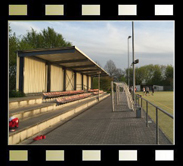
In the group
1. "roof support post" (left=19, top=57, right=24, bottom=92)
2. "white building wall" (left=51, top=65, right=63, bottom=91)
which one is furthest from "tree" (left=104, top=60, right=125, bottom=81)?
"roof support post" (left=19, top=57, right=24, bottom=92)

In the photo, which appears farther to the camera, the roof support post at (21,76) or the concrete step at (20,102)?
the roof support post at (21,76)

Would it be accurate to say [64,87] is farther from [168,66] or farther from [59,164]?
[168,66]

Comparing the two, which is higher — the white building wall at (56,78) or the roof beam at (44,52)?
the roof beam at (44,52)

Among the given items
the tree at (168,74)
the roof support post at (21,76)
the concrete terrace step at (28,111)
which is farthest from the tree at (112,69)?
the concrete terrace step at (28,111)

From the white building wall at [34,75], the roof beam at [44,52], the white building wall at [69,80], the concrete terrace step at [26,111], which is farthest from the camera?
the white building wall at [69,80]

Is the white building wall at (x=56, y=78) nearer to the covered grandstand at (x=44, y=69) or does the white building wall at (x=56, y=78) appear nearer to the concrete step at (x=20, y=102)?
the covered grandstand at (x=44, y=69)

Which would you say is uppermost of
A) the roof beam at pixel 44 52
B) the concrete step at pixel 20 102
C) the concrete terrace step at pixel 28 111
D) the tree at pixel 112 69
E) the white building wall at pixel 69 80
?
the tree at pixel 112 69

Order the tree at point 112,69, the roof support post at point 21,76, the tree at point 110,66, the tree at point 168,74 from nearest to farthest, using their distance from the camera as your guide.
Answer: the roof support post at point 21,76 < the tree at point 168,74 < the tree at point 112,69 < the tree at point 110,66

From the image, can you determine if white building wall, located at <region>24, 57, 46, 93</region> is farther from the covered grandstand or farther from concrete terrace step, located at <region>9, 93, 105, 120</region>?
concrete terrace step, located at <region>9, 93, 105, 120</region>

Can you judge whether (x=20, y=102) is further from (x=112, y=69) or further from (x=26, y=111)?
(x=112, y=69)

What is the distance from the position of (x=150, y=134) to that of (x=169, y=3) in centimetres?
442

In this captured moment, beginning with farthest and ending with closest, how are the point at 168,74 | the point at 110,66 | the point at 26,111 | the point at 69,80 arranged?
the point at 110,66 → the point at 168,74 → the point at 69,80 → the point at 26,111

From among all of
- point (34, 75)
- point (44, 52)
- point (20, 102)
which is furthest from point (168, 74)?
point (20, 102)
